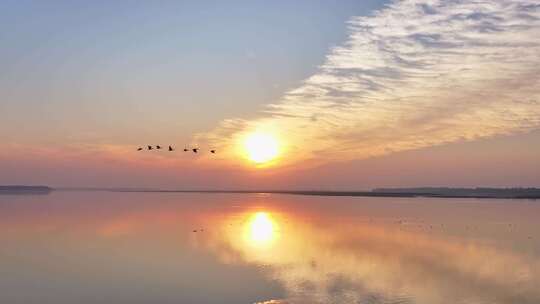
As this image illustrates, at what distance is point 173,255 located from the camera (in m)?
27.4

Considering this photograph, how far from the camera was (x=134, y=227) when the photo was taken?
43062 mm

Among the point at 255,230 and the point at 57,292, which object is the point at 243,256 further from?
the point at 255,230

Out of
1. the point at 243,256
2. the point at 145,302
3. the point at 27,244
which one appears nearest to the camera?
the point at 145,302

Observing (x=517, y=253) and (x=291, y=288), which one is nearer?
(x=291, y=288)

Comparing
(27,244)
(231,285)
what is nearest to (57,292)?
(231,285)

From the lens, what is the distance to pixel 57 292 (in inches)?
739

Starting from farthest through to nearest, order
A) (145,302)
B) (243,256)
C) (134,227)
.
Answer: (134,227) → (243,256) → (145,302)

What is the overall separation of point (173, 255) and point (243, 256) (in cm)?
377

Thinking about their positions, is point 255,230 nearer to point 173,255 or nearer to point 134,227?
point 134,227

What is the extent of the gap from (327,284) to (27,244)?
806 inches

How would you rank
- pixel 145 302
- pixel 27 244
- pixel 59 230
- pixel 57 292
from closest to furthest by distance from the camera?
pixel 145 302 < pixel 57 292 < pixel 27 244 < pixel 59 230

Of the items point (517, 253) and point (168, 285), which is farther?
point (517, 253)

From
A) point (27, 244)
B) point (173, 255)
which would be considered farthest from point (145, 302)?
point (27, 244)

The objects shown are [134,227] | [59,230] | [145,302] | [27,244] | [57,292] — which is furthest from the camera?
[134,227]
